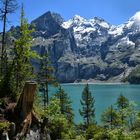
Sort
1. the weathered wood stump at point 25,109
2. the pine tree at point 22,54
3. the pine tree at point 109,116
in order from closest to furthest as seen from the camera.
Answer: the weathered wood stump at point 25,109 < the pine tree at point 22,54 < the pine tree at point 109,116

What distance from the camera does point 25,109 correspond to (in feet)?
88.9

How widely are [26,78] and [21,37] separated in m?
4.28

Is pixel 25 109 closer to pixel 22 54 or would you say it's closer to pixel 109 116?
pixel 22 54

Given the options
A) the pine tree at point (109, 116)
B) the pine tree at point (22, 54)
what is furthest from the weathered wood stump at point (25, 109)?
the pine tree at point (109, 116)

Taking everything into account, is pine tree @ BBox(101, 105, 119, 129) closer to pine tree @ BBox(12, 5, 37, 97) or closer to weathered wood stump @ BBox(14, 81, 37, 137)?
pine tree @ BBox(12, 5, 37, 97)

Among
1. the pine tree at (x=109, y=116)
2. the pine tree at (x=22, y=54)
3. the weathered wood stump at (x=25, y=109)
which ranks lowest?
the pine tree at (x=109, y=116)

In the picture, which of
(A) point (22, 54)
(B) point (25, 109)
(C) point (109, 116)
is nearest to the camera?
(B) point (25, 109)

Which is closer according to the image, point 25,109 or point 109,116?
point 25,109

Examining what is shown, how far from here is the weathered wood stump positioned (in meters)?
26.6

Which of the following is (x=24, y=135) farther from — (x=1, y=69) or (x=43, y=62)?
(x=43, y=62)

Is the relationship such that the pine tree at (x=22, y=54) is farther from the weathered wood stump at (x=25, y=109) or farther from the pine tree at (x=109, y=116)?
the pine tree at (x=109, y=116)

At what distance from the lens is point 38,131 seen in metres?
28.0

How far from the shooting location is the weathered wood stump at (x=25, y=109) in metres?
26.6

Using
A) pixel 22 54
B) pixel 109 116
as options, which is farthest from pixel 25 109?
pixel 109 116
